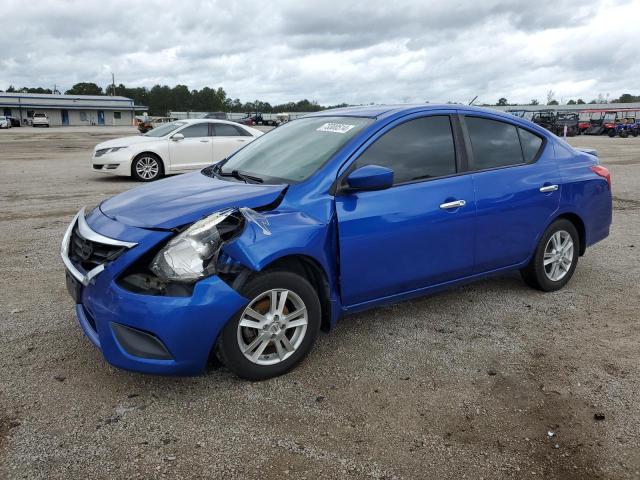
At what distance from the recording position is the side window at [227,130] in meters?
13.0

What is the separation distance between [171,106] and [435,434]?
133 m

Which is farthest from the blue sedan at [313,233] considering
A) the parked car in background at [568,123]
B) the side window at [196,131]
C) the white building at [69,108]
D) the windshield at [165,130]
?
the white building at [69,108]

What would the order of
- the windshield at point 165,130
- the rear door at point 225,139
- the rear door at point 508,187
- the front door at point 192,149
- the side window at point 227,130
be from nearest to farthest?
the rear door at point 508,187
the front door at point 192,149
the windshield at point 165,130
the rear door at point 225,139
the side window at point 227,130

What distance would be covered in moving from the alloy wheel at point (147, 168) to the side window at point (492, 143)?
9312 millimetres

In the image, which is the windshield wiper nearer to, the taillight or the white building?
the taillight

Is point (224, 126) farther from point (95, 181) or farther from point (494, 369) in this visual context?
point (494, 369)

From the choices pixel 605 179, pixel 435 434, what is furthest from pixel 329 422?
pixel 605 179

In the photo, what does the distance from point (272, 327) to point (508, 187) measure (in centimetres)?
226

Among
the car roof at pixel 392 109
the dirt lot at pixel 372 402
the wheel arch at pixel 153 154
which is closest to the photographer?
the dirt lot at pixel 372 402

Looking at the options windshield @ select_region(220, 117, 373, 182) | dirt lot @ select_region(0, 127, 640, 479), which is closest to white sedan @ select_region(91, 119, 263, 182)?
dirt lot @ select_region(0, 127, 640, 479)

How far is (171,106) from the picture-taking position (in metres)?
127

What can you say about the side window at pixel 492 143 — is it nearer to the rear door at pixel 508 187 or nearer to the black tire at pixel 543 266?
the rear door at pixel 508 187

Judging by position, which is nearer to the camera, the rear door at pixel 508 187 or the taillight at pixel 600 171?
the rear door at pixel 508 187

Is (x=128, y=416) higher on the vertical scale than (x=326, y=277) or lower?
lower
